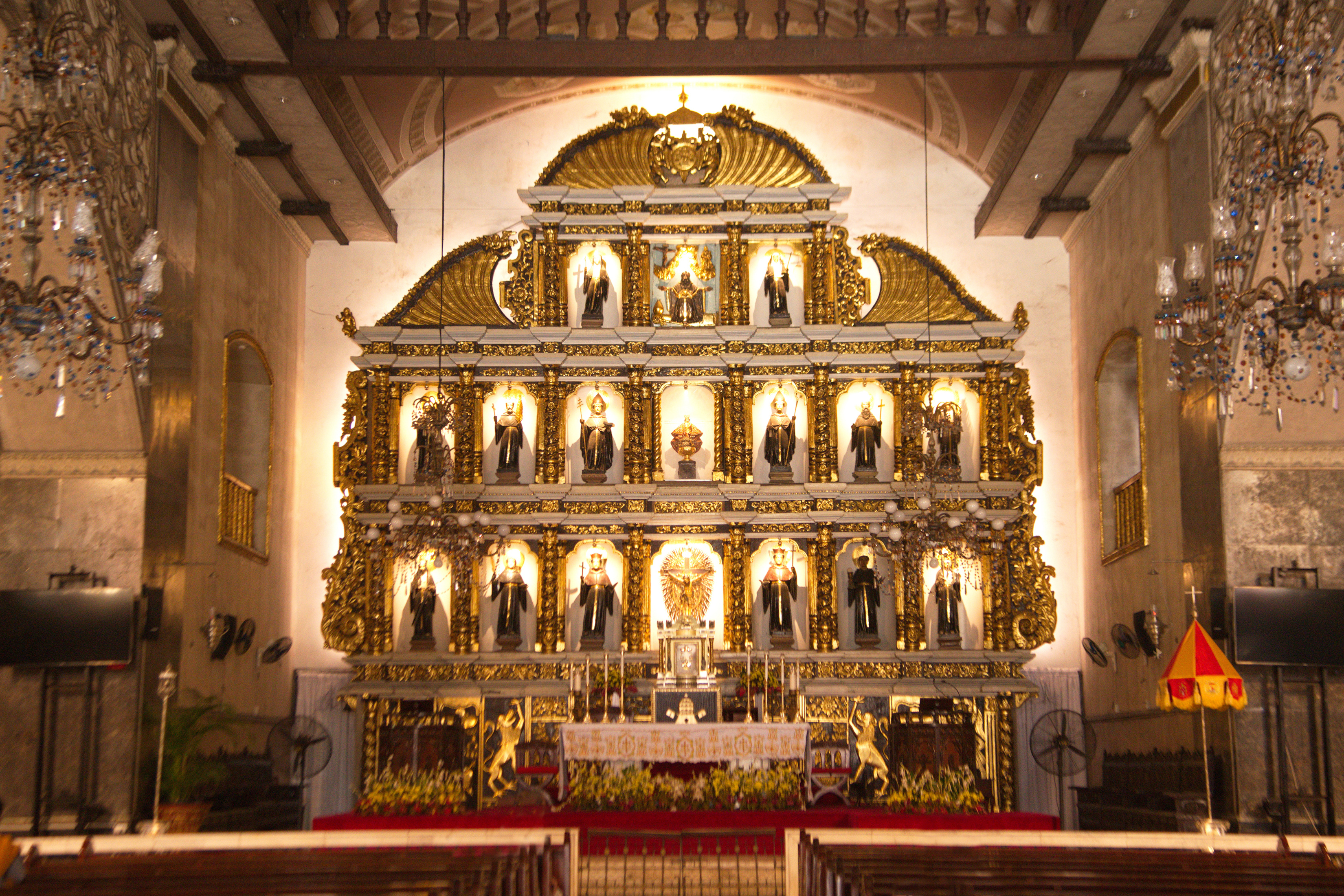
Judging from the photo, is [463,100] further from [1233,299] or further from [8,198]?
[1233,299]

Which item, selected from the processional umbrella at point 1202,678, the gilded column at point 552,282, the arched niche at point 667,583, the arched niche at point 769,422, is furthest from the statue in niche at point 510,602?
the processional umbrella at point 1202,678

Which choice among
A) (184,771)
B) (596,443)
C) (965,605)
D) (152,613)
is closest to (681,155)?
(596,443)

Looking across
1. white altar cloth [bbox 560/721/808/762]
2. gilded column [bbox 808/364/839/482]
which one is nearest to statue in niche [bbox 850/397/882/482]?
gilded column [bbox 808/364/839/482]

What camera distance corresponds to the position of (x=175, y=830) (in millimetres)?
12633

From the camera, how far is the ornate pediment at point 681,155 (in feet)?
60.7

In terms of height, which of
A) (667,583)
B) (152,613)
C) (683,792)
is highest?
(667,583)

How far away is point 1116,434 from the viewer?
1734 centimetres

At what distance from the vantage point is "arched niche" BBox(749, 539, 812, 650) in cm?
1755

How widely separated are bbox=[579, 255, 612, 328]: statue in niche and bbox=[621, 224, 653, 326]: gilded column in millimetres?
275

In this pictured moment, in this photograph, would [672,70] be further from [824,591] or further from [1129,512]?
[1129,512]

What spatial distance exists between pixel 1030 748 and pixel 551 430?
738cm

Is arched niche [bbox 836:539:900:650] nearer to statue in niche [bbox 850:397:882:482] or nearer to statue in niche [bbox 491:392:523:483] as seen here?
statue in niche [bbox 850:397:882:482]

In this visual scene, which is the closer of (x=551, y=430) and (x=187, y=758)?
(x=187, y=758)

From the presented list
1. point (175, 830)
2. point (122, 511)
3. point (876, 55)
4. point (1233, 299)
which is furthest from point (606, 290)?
point (1233, 299)
